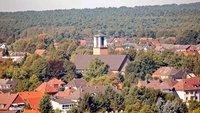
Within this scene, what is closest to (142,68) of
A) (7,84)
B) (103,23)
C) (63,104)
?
(7,84)

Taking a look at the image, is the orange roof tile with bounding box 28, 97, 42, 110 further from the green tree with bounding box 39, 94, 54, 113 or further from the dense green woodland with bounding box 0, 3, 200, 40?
the dense green woodland with bounding box 0, 3, 200, 40

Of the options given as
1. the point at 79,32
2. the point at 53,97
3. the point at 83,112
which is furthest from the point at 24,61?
the point at 79,32

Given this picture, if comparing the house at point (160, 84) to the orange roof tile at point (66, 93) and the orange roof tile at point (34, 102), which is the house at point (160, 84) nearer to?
the orange roof tile at point (66, 93)

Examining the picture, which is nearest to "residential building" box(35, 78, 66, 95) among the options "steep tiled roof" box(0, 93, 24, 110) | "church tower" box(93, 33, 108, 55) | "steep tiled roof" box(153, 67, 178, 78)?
"steep tiled roof" box(0, 93, 24, 110)

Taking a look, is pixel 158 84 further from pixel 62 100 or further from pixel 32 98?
pixel 32 98

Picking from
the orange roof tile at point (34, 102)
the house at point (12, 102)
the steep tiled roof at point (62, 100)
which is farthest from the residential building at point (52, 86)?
the house at point (12, 102)

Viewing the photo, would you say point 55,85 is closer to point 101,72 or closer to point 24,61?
point 101,72

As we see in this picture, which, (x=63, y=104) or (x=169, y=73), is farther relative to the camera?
(x=169, y=73)
